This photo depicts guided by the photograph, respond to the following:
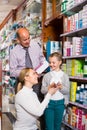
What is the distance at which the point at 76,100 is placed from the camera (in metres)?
3.61

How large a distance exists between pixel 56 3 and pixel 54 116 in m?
1.82

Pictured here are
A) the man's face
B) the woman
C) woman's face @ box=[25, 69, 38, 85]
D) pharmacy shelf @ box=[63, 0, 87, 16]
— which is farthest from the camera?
pharmacy shelf @ box=[63, 0, 87, 16]

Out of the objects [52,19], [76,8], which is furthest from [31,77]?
[52,19]

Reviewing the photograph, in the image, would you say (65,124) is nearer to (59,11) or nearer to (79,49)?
(79,49)

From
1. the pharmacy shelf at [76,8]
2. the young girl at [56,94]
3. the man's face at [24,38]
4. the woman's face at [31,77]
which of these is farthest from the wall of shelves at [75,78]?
the woman's face at [31,77]

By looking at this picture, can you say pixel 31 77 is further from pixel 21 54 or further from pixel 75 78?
pixel 75 78

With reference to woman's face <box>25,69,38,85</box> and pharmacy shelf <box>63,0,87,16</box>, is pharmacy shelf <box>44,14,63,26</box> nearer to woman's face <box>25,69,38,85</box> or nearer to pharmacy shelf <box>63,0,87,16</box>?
pharmacy shelf <box>63,0,87,16</box>

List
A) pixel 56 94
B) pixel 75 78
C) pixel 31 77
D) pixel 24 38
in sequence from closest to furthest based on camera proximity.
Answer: pixel 31 77 → pixel 24 38 → pixel 56 94 → pixel 75 78

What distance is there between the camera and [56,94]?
3471mm

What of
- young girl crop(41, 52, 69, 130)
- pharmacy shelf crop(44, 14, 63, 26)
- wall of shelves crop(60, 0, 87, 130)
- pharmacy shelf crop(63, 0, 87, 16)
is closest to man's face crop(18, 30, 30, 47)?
young girl crop(41, 52, 69, 130)

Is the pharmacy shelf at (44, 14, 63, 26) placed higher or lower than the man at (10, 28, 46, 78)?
higher

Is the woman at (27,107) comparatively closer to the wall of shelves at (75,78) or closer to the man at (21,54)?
the man at (21,54)

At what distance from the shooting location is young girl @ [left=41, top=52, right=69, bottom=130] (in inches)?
137

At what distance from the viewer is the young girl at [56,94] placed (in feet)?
11.4
